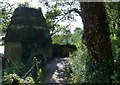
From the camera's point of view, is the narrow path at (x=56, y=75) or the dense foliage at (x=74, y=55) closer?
the dense foliage at (x=74, y=55)

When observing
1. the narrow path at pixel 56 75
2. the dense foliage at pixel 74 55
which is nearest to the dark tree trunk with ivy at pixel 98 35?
the dense foliage at pixel 74 55

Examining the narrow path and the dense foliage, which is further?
the narrow path

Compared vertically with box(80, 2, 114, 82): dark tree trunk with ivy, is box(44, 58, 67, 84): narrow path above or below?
below

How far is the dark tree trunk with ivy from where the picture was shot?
8.91 feet

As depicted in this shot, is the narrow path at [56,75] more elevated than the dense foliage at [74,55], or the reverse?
the dense foliage at [74,55]

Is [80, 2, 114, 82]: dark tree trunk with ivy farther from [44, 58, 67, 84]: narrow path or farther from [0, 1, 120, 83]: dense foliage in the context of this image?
[44, 58, 67, 84]: narrow path

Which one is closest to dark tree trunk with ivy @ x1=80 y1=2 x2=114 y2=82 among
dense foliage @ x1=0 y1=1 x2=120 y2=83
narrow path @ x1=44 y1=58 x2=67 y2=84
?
dense foliage @ x1=0 y1=1 x2=120 y2=83

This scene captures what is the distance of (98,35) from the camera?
107 inches

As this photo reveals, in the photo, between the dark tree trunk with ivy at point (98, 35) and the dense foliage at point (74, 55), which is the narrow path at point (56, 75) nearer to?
the dense foliage at point (74, 55)

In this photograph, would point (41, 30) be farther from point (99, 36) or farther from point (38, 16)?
point (99, 36)

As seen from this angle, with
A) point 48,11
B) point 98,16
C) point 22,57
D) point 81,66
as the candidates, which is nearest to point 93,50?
point 81,66

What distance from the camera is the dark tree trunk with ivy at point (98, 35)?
2.71 meters

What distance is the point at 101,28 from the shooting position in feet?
8.93

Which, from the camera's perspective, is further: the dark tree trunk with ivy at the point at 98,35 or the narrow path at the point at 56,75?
the narrow path at the point at 56,75
